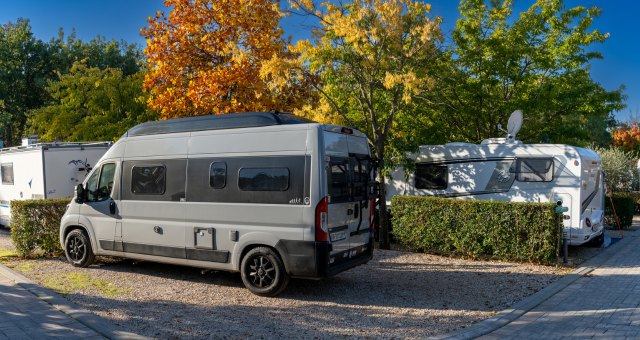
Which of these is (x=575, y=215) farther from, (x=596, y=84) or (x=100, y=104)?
(x=100, y=104)

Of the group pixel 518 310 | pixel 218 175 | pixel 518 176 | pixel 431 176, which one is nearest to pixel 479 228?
pixel 518 176

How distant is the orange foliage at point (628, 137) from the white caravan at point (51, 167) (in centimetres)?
3309

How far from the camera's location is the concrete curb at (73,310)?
5.47 m

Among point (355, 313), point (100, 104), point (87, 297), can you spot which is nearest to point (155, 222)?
point (87, 297)

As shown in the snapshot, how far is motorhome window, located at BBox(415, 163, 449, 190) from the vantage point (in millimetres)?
12258

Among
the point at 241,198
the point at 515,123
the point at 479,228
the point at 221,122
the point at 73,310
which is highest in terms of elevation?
the point at 515,123

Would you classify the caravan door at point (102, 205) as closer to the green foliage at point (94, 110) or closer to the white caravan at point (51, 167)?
the white caravan at point (51, 167)

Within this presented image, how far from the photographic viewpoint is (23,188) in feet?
44.9

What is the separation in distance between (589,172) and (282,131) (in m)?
7.49

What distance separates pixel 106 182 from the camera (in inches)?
349

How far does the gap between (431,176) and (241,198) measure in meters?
6.44

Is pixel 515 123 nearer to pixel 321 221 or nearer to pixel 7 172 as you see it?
pixel 321 221

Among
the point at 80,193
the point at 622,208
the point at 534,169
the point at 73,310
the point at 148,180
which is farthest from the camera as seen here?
the point at 622,208

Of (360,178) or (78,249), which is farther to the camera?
(78,249)
